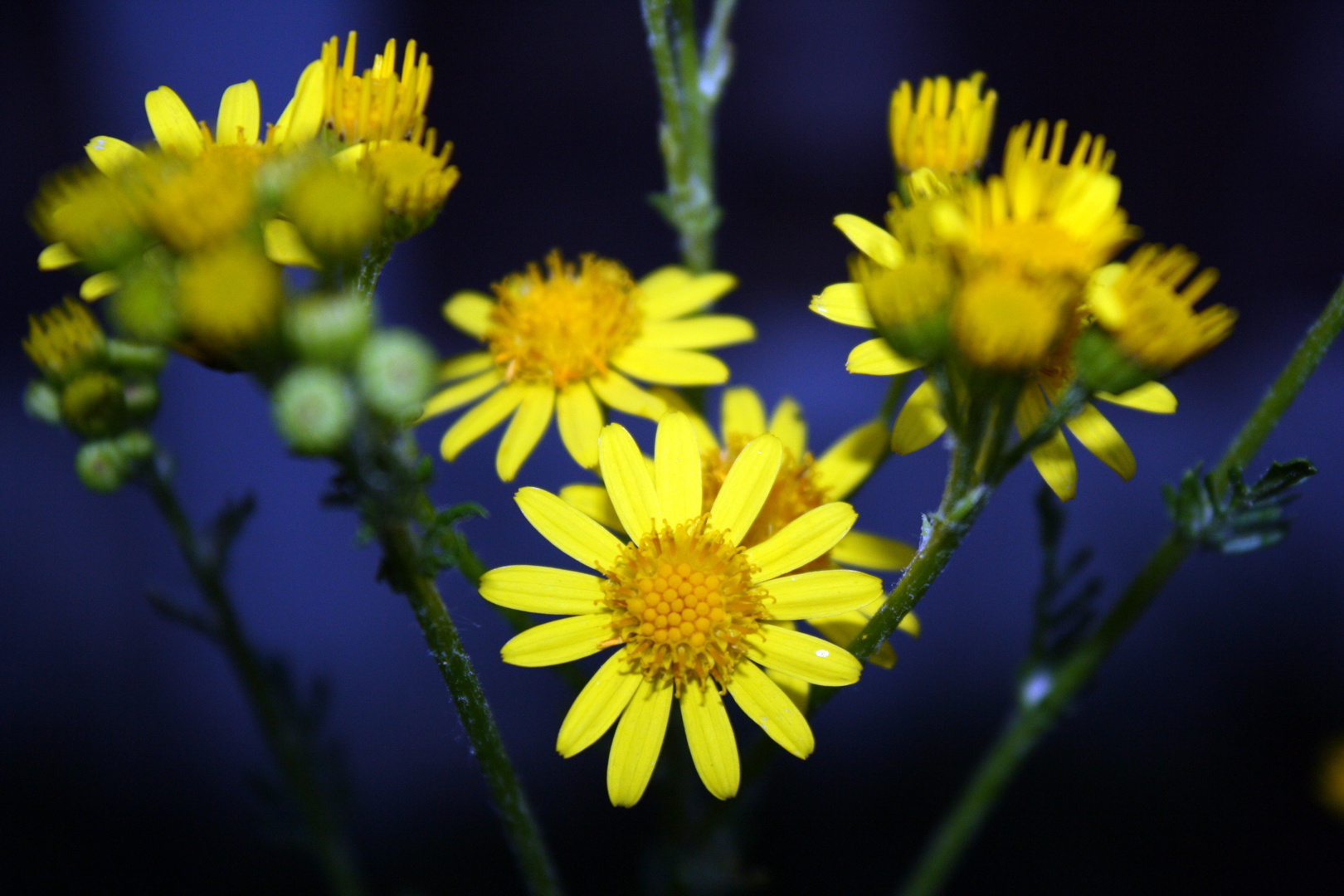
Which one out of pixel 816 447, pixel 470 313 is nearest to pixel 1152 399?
pixel 470 313

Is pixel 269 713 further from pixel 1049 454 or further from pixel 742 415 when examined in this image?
pixel 1049 454

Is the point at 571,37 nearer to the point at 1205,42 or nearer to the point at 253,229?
the point at 1205,42

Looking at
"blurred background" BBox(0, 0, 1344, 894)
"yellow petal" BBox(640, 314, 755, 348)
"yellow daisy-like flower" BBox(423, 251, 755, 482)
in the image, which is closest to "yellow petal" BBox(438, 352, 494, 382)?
"yellow daisy-like flower" BBox(423, 251, 755, 482)

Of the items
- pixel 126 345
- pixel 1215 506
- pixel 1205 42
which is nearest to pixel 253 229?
pixel 126 345

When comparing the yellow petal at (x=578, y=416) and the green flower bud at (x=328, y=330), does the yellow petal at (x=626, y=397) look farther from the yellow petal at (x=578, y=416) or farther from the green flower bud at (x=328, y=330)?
the green flower bud at (x=328, y=330)

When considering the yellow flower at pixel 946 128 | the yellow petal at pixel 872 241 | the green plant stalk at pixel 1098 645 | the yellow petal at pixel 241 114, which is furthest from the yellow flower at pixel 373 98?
the green plant stalk at pixel 1098 645

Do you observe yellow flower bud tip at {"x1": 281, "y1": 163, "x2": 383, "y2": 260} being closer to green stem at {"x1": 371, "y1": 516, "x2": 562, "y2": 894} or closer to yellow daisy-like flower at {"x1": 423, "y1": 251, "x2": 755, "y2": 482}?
green stem at {"x1": 371, "y1": 516, "x2": 562, "y2": 894}
